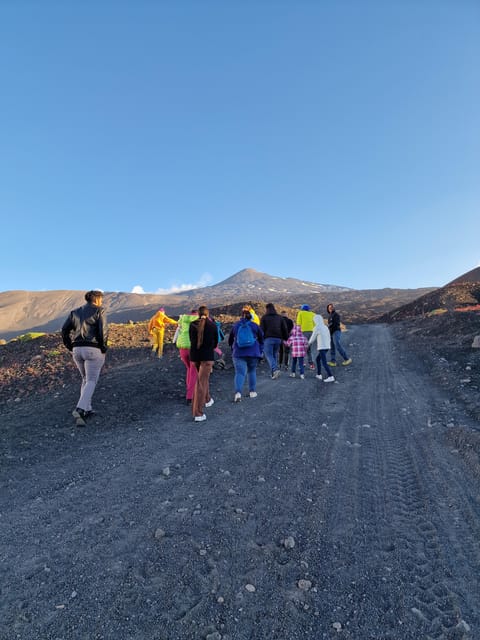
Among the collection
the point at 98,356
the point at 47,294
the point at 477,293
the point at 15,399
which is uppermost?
the point at 47,294

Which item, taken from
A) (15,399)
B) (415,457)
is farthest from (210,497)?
(15,399)

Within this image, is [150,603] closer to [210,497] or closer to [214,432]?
[210,497]

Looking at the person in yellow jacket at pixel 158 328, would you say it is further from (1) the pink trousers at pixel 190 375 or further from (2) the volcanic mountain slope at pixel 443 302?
(2) the volcanic mountain slope at pixel 443 302

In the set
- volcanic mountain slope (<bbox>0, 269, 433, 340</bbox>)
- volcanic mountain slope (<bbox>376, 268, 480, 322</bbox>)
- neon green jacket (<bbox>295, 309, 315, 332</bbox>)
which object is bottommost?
neon green jacket (<bbox>295, 309, 315, 332</bbox>)

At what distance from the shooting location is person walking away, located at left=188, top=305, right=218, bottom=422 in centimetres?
621

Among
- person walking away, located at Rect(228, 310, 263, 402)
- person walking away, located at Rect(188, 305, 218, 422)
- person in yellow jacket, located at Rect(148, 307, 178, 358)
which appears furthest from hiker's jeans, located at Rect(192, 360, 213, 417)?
person in yellow jacket, located at Rect(148, 307, 178, 358)

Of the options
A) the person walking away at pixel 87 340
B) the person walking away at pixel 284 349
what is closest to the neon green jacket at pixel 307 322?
the person walking away at pixel 284 349

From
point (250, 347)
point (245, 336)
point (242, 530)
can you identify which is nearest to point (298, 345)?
point (250, 347)

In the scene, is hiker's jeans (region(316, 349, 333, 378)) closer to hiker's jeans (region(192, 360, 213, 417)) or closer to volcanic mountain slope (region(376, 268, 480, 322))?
hiker's jeans (region(192, 360, 213, 417))

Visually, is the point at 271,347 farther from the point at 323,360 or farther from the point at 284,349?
the point at 323,360

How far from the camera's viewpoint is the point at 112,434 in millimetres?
5613

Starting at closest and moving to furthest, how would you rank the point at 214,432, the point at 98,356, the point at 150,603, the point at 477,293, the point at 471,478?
the point at 150,603 → the point at 471,478 → the point at 214,432 → the point at 98,356 → the point at 477,293

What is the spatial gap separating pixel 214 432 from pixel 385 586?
348 cm

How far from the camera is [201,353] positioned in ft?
20.9
